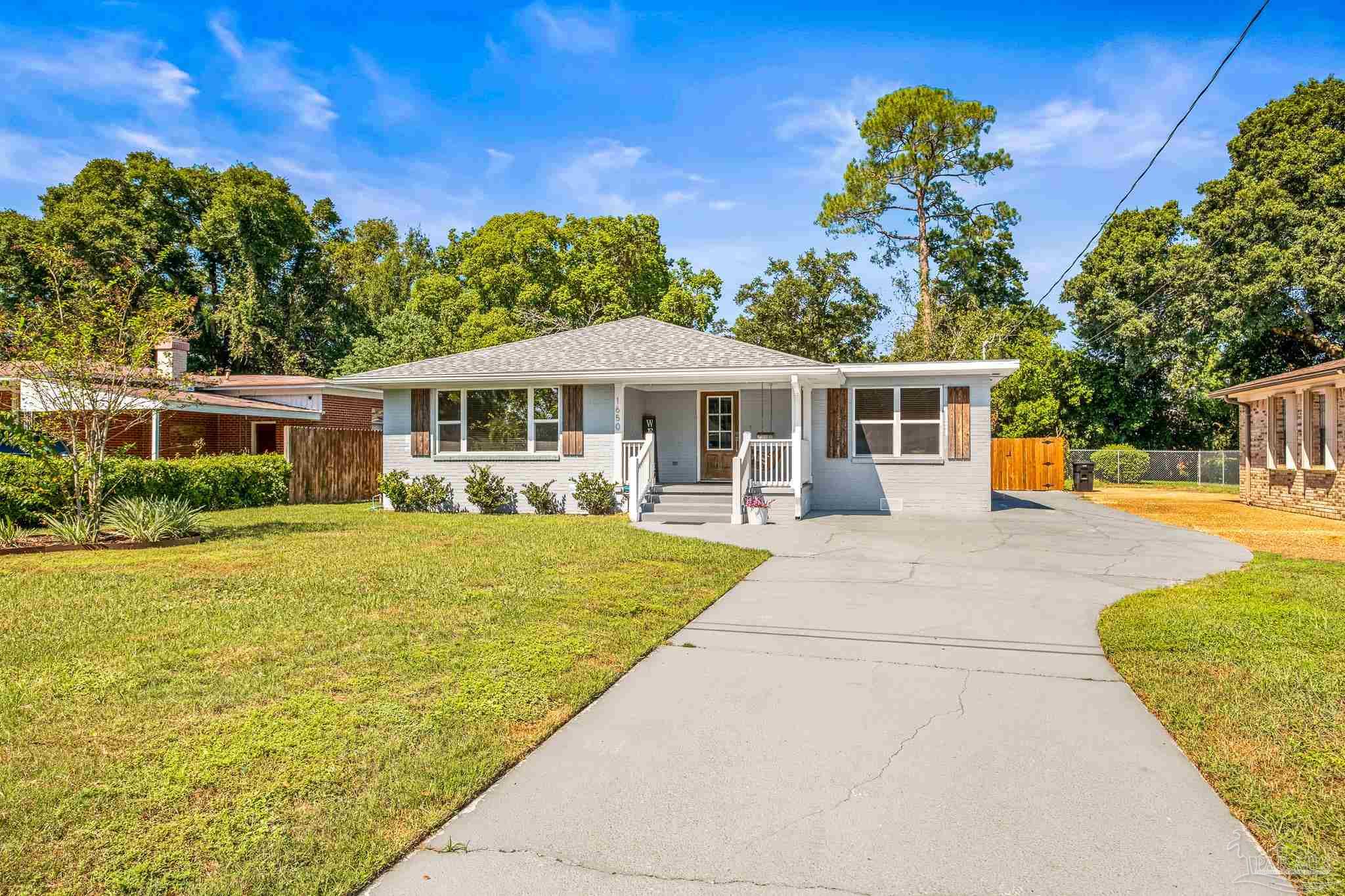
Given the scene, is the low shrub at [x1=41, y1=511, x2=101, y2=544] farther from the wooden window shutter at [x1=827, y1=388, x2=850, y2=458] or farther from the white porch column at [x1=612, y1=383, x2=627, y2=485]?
the wooden window shutter at [x1=827, y1=388, x2=850, y2=458]

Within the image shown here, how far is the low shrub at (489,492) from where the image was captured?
14.3m

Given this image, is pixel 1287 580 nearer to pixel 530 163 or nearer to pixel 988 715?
pixel 988 715

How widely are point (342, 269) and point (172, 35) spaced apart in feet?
88.7

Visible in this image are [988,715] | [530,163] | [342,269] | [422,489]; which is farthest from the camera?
[342,269]

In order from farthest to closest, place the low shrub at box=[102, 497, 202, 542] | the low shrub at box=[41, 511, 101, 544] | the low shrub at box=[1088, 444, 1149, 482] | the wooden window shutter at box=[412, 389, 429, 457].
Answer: the low shrub at box=[1088, 444, 1149, 482] < the wooden window shutter at box=[412, 389, 429, 457] < the low shrub at box=[102, 497, 202, 542] < the low shrub at box=[41, 511, 101, 544]

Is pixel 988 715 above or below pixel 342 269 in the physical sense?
below

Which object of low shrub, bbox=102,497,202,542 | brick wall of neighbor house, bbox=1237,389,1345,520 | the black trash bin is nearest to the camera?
low shrub, bbox=102,497,202,542

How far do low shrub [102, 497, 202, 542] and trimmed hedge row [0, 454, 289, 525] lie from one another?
1.34m

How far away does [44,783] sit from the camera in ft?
9.73

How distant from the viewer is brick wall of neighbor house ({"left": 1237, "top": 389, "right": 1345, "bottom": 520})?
13.6 m

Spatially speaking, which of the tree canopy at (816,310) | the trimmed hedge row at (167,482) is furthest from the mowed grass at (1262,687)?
the tree canopy at (816,310)

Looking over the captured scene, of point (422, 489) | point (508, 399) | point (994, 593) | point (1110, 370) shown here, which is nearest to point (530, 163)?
point (508, 399)

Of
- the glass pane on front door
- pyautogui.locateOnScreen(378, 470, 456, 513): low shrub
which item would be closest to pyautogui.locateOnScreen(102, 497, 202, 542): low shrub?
pyautogui.locateOnScreen(378, 470, 456, 513): low shrub

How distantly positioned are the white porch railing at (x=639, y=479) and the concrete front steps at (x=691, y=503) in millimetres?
180
